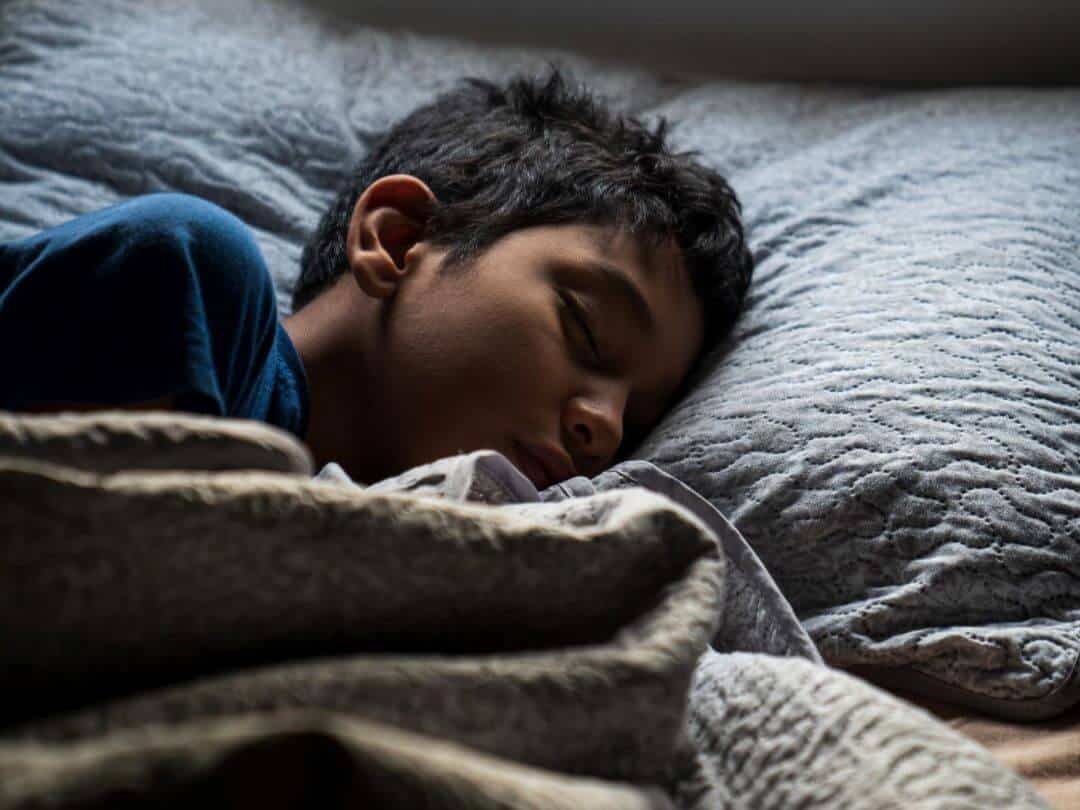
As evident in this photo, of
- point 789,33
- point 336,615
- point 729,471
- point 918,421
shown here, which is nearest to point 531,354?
point 729,471

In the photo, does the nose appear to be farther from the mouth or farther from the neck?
the neck

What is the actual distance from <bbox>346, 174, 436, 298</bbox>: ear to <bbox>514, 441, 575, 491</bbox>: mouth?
197 mm

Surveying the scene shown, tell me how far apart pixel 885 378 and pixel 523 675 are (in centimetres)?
60

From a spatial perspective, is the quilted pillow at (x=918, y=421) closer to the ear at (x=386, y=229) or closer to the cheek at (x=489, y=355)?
the cheek at (x=489, y=355)

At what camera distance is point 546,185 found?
1.10 metres

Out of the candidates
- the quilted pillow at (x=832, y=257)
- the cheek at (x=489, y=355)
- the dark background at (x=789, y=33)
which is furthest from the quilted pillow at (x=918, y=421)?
the dark background at (x=789, y=33)

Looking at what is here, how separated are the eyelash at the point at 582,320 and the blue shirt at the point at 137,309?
0.80ft

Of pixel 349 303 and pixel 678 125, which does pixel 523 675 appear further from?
pixel 678 125

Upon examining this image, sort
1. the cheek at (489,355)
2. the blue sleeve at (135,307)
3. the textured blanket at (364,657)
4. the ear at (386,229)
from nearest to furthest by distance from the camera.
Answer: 1. the textured blanket at (364,657)
2. the blue sleeve at (135,307)
3. the cheek at (489,355)
4. the ear at (386,229)

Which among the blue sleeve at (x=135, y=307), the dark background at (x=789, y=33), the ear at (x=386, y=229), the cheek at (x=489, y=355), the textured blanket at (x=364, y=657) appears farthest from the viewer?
the dark background at (x=789, y=33)

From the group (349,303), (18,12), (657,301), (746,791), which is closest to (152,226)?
(349,303)

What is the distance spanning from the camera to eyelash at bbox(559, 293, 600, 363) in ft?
3.24

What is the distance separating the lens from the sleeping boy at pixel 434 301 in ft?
2.54

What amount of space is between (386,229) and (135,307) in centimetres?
36
